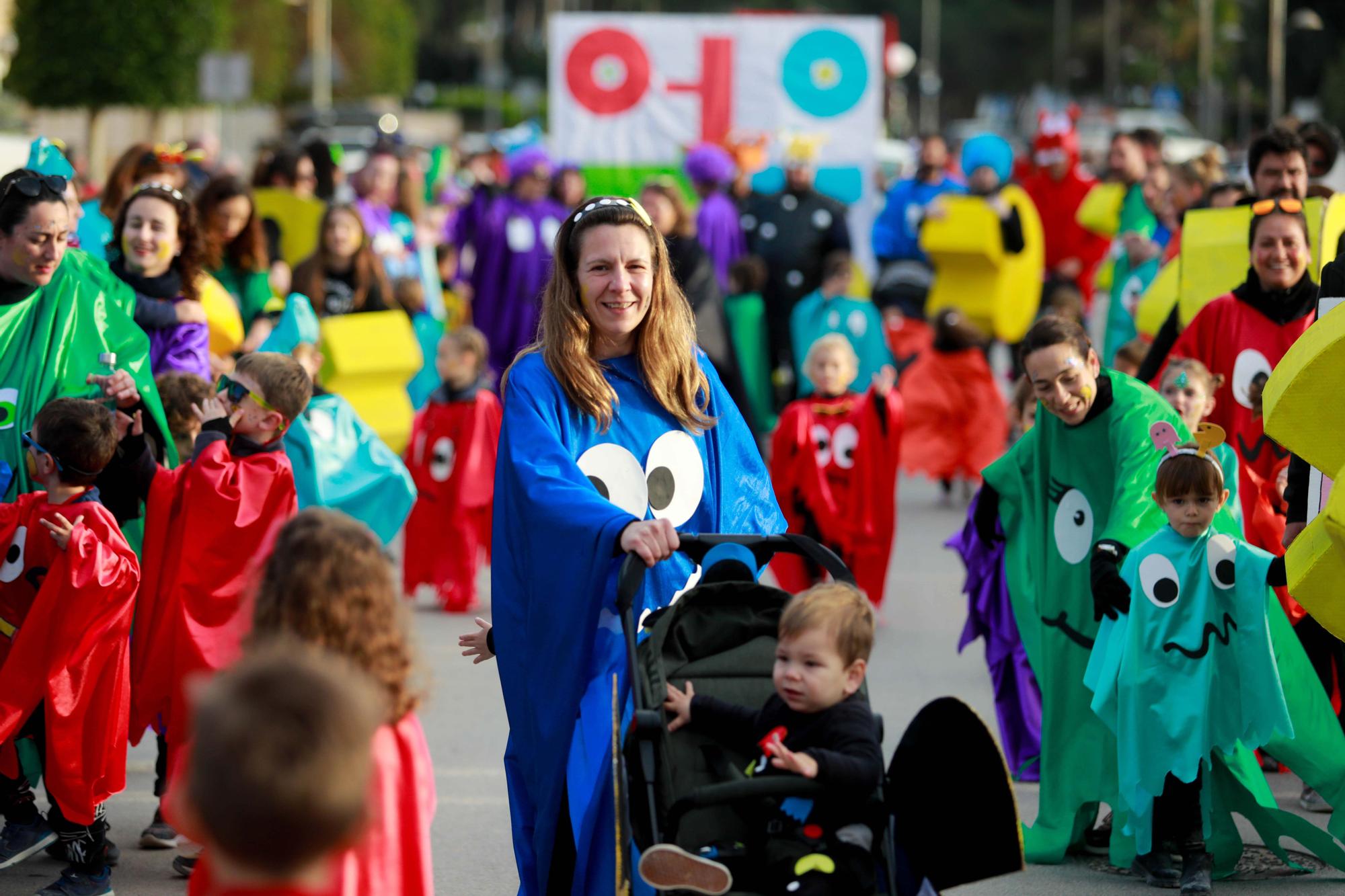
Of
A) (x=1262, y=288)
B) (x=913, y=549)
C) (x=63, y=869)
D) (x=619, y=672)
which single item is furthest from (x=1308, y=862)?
(x=913, y=549)

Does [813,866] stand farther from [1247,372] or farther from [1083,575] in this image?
[1247,372]

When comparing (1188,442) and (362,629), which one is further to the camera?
(1188,442)

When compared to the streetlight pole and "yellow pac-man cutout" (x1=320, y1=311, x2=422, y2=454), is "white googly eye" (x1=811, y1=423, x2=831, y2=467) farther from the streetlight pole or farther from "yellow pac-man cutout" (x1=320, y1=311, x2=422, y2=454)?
the streetlight pole

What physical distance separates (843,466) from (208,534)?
450 cm

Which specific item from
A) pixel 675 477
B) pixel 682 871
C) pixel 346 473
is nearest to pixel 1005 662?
pixel 675 477

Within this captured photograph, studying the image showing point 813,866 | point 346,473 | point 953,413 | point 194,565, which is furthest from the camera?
point 953,413

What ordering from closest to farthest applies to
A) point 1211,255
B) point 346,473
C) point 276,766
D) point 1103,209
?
point 276,766, point 346,473, point 1211,255, point 1103,209

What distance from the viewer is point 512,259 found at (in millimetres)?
14789

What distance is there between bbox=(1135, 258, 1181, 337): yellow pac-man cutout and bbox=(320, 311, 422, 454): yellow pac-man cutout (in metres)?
3.77

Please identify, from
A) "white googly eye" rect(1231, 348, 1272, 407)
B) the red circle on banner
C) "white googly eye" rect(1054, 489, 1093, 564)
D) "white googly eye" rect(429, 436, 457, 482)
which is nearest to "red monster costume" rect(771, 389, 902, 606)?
"white googly eye" rect(429, 436, 457, 482)

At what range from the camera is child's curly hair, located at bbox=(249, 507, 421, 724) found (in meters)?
3.44

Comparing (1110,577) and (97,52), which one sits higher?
(97,52)

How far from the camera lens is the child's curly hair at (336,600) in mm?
3439

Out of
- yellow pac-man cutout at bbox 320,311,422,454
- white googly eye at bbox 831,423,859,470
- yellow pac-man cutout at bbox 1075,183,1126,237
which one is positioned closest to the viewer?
white googly eye at bbox 831,423,859,470
